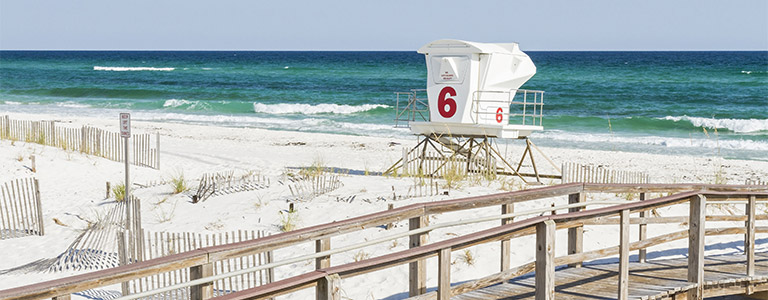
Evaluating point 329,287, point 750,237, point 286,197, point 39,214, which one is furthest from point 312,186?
point 329,287

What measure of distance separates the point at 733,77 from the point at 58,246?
5964 centimetres

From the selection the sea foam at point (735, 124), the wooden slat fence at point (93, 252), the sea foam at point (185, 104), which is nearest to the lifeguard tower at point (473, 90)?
the wooden slat fence at point (93, 252)

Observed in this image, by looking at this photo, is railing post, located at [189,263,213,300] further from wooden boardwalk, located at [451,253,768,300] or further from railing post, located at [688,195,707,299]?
railing post, located at [688,195,707,299]

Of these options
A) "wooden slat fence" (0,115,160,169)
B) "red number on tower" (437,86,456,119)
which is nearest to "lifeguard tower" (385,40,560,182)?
"red number on tower" (437,86,456,119)

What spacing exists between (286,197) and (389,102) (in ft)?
110

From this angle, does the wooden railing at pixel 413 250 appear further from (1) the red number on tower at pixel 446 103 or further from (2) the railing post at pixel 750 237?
(1) the red number on tower at pixel 446 103

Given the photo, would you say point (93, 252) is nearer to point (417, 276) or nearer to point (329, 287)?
point (417, 276)

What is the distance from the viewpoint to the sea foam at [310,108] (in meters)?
43.3

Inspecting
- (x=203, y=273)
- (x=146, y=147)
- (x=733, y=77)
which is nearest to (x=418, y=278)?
(x=203, y=273)

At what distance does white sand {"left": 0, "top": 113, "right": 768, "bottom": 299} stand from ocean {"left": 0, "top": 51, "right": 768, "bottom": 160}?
9.86 feet

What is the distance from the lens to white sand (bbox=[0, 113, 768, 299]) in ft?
33.7

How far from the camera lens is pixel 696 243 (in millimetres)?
6852

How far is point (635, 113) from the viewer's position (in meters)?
40.5

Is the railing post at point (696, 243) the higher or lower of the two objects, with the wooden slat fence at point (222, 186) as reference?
higher
